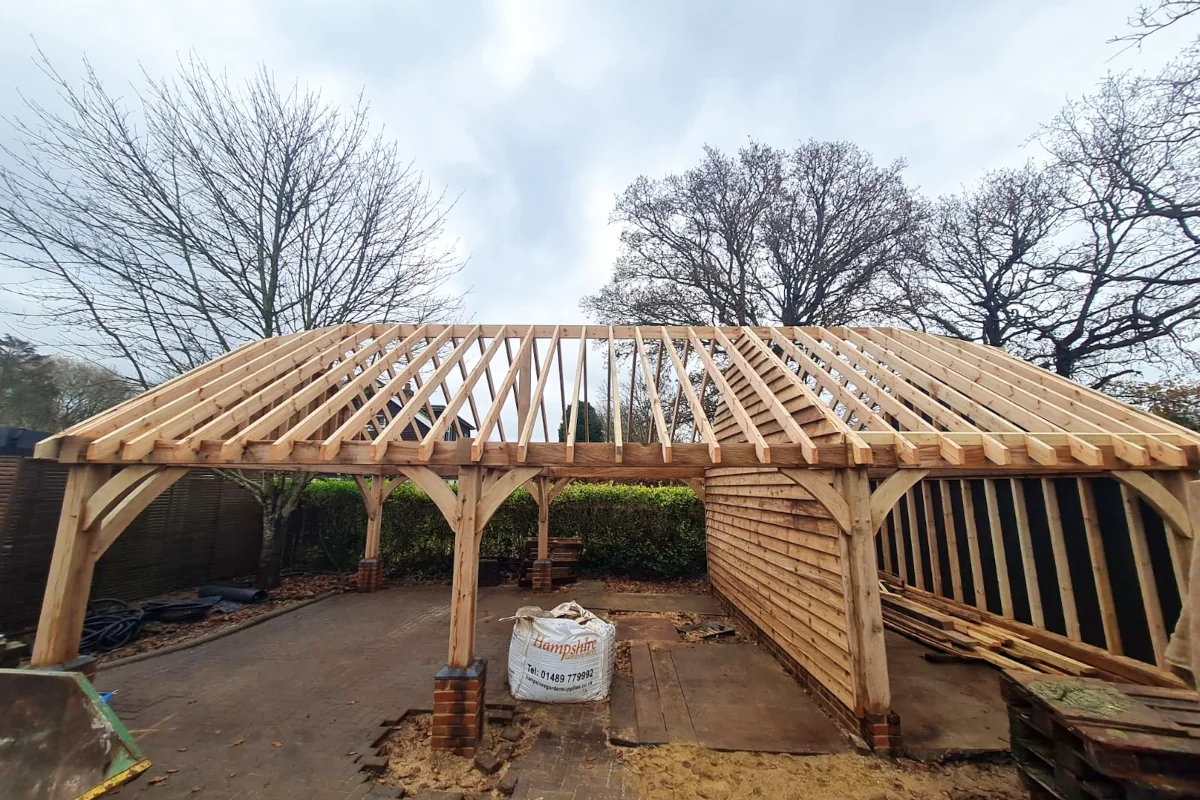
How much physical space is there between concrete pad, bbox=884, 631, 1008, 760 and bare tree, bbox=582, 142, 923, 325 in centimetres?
1019

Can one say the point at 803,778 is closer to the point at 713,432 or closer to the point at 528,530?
the point at 713,432

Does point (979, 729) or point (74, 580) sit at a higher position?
point (74, 580)

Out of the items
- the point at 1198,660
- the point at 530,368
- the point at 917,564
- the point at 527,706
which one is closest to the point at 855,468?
the point at 1198,660

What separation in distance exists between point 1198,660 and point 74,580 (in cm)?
781

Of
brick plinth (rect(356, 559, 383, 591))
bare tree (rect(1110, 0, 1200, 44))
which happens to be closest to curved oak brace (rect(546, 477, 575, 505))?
brick plinth (rect(356, 559, 383, 591))

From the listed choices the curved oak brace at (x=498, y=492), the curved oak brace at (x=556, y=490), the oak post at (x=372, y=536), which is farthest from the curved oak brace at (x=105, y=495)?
the curved oak brace at (x=556, y=490)

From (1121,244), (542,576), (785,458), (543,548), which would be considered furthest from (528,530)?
(1121,244)

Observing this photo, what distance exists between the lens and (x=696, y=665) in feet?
18.7

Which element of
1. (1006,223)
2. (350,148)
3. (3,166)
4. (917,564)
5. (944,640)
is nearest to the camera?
(944,640)

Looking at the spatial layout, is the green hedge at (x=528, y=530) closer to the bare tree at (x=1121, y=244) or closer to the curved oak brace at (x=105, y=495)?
the curved oak brace at (x=105, y=495)

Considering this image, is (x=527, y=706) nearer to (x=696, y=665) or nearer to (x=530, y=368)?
(x=696, y=665)

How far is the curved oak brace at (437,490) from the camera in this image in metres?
4.09

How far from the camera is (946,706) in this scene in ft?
14.8

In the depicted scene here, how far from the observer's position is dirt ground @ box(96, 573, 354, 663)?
6293 millimetres
